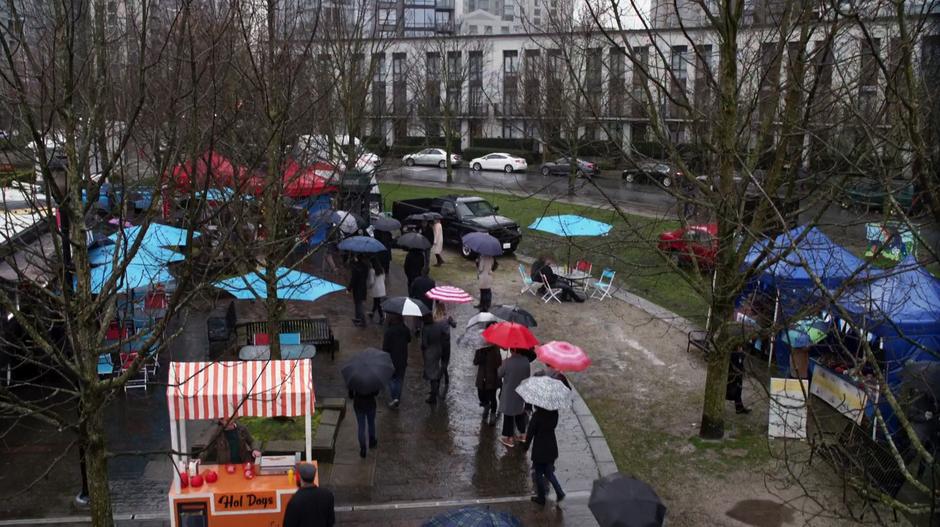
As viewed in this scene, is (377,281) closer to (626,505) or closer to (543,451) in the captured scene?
(543,451)

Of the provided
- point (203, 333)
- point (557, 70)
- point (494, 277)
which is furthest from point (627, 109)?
point (203, 333)

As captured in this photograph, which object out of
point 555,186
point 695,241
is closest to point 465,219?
point 695,241

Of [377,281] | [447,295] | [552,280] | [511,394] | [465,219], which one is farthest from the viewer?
[465,219]

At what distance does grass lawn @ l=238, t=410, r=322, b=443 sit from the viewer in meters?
11.0

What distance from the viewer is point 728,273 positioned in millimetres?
10781

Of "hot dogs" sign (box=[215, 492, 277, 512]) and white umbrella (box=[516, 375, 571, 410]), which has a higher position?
white umbrella (box=[516, 375, 571, 410])

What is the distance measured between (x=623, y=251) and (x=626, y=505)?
17431 mm

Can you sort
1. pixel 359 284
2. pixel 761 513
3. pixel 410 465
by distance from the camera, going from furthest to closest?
pixel 359 284 < pixel 410 465 < pixel 761 513

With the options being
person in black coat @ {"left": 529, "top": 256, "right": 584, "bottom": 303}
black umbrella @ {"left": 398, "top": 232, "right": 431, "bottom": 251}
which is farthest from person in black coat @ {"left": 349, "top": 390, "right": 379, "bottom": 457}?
person in black coat @ {"left": 529, "top": 256, "right": 584, "bottom": 303}

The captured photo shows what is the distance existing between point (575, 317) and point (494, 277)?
422 centimetres

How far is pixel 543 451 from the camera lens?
31.1 feet

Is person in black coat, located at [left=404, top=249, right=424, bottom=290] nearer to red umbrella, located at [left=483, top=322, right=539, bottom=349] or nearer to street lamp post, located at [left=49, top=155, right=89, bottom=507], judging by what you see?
red umbrella, located at [left=483, top=322, right=539, bottom=349]

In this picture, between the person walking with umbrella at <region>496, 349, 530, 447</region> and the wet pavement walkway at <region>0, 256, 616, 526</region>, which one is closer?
the wet pavement walkway at <region>0, 256, 616, 526</region>

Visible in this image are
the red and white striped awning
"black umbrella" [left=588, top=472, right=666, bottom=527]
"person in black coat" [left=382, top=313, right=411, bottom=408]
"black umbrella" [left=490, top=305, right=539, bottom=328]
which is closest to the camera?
"black umbrella" [left=588, top=472, right=666, bottom=527]
